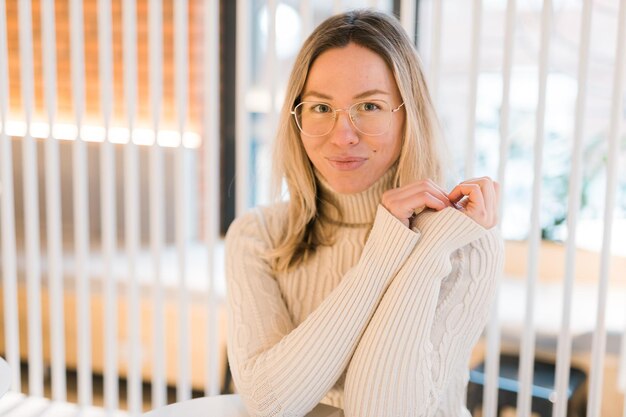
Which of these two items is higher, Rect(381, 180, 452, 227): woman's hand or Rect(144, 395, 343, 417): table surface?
Rect(381, 180, 452, 227): woman's hand

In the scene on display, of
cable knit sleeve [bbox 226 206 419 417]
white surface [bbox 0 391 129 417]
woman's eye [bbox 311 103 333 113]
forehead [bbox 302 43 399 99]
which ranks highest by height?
forehead [bbox 302 43 399 99]

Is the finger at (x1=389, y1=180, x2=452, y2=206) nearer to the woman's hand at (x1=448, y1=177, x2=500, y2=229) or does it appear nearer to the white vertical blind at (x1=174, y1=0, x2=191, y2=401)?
the woman's hand at (x1=448, y1=177, x2=500, y2=229)

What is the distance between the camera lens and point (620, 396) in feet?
8.57

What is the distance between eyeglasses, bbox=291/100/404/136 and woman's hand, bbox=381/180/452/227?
0.10 meters

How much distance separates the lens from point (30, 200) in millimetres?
2168

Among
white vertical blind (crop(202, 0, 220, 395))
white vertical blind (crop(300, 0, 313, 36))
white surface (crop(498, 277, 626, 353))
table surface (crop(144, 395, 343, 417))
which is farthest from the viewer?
white surface (crop(498, 277, 626, 353))

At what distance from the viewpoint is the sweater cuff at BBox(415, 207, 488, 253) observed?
1200 millimetres

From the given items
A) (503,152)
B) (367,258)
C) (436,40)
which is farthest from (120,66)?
(367,258)

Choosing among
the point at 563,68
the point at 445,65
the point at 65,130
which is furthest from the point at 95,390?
the point at 563,68

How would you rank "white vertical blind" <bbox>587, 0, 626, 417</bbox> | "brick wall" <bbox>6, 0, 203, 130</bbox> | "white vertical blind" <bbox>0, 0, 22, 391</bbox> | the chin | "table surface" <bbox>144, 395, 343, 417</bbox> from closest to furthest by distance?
"table surface" <bbox>144, 395, 343, 417</bbox>
the chin
"white vertical blind" <bbox>587, 0, 626, 417</bbox>
"white vertical blind" <bbox>0, 0, 22, 391</bbox>
"brick wall" <bbox>6, 0, 203, 130</bbox>

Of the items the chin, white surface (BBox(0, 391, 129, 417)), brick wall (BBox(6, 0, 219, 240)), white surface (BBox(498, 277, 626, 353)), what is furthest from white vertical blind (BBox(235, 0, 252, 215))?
brick wall (BBox(6, 0, 219, 240))

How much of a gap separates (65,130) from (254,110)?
105 centimetres

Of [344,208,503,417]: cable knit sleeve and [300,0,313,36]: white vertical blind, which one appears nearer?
[344,208,503,417]: cable knit sleeve

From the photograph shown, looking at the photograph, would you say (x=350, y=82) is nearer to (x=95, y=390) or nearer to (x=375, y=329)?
(x=375, y=329)
